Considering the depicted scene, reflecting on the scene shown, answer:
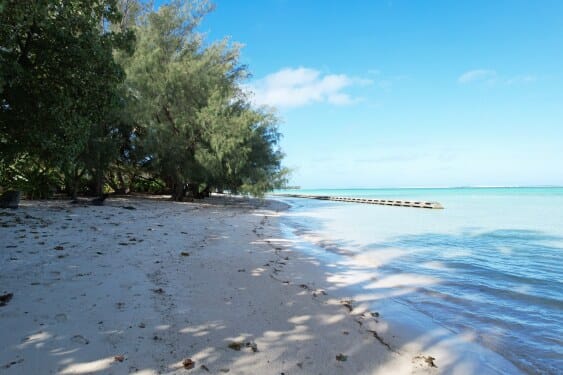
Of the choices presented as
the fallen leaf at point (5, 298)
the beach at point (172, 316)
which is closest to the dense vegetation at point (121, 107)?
the beach at point (172, 316)

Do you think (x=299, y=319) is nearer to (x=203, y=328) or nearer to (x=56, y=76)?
(x=203, y=328)

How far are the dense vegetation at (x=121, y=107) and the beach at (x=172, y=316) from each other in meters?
2.82

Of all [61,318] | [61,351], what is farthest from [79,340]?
[61,318]

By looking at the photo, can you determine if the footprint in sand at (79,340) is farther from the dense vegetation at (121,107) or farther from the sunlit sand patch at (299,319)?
the dense vegetation at (121,107)

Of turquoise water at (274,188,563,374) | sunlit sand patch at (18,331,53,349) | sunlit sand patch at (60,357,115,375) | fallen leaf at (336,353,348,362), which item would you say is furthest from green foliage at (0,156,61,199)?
fallen leaf at (336,353,348,362)

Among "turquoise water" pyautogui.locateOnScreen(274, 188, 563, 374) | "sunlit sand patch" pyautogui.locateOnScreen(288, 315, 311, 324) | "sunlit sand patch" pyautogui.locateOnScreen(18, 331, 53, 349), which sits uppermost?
"sunlit sand patch" pyautogui.locateOnScreen(18, 331, 53, 349)

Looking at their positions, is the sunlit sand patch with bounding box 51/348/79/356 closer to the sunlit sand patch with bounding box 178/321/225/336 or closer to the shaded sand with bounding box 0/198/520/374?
the shaded sand with bounding box 0/198/520/374

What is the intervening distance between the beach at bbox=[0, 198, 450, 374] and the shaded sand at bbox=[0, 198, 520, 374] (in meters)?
0.01

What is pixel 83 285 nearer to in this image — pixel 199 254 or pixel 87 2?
pixel 199 254

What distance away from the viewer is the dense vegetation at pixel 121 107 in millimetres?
7047

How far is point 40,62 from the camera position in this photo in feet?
23.6

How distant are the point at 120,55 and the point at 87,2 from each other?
14815 millimetres

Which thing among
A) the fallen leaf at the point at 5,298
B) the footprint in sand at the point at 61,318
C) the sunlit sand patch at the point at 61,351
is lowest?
the sunlit sand patch at the point at 61,351

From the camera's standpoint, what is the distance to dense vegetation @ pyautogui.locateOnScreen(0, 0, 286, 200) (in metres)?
7.05
